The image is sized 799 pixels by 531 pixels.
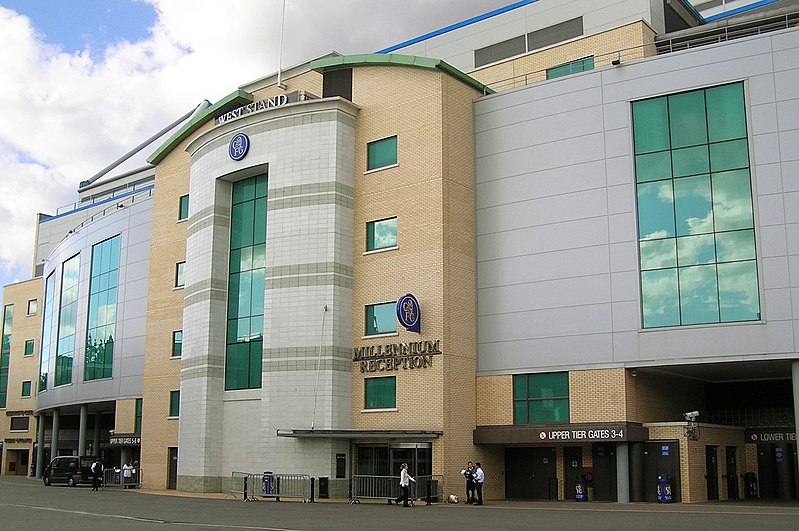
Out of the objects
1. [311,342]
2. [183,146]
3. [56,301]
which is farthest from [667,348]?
[56,301]

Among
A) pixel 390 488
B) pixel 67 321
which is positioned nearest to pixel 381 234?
pixel 390 488

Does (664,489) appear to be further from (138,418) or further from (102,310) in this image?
(102,310)

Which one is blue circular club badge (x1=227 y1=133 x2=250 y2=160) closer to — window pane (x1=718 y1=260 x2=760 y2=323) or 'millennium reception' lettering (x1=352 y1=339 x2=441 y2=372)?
'millennium reception' lettering (x1=352 y1=339 x2=441 y2=372)

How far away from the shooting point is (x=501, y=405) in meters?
38.2

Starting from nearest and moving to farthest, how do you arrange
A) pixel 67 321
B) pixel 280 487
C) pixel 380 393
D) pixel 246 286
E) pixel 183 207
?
pixel 280 487 < pixel 380 393 < pixel 246 286 < pixel 183 207 < pixel 67 321

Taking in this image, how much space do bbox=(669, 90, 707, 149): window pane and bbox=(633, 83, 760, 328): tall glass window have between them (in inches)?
1.5

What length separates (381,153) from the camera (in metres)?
41.2

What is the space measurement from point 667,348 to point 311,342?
14705mm

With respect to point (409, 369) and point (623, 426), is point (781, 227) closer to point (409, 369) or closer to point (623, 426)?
point (623, 426)

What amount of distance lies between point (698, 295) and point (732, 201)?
12.3 ft

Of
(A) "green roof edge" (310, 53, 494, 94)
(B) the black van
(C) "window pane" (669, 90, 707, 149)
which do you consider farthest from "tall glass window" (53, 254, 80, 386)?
(C) "window pane" (669, 90, 707, 149)

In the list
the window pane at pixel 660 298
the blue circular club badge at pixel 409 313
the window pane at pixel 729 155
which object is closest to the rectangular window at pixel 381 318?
the blue circular club badge at pixel 409 313

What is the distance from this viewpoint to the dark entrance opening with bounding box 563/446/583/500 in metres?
37.2

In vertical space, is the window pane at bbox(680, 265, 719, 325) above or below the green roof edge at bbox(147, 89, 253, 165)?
below
